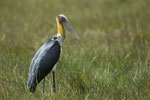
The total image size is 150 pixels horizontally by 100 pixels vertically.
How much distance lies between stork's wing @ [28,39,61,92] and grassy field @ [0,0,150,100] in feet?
0.50

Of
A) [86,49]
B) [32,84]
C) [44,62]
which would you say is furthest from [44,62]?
[86,49]

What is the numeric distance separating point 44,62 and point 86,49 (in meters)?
1.63

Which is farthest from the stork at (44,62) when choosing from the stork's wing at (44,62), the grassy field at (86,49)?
the grassy field at (86,49)

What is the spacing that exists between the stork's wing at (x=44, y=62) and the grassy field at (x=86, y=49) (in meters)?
0.15

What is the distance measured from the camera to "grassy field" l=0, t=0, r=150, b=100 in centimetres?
364

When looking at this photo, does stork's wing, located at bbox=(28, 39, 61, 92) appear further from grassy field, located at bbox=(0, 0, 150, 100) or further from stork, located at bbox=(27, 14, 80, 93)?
grassy field, located at bbox=(0, 0, 150, 100)

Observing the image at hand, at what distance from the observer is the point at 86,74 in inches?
158

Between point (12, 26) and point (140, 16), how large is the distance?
2595 mm

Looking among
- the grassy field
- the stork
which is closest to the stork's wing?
the stork

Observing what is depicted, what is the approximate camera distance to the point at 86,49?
517cm

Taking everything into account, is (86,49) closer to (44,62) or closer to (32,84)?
(44,62)

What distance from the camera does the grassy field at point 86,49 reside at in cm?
364

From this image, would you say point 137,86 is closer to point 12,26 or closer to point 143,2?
point 12,26

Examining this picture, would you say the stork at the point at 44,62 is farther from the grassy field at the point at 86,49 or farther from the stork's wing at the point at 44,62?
the grassy field at the point at 86,49
